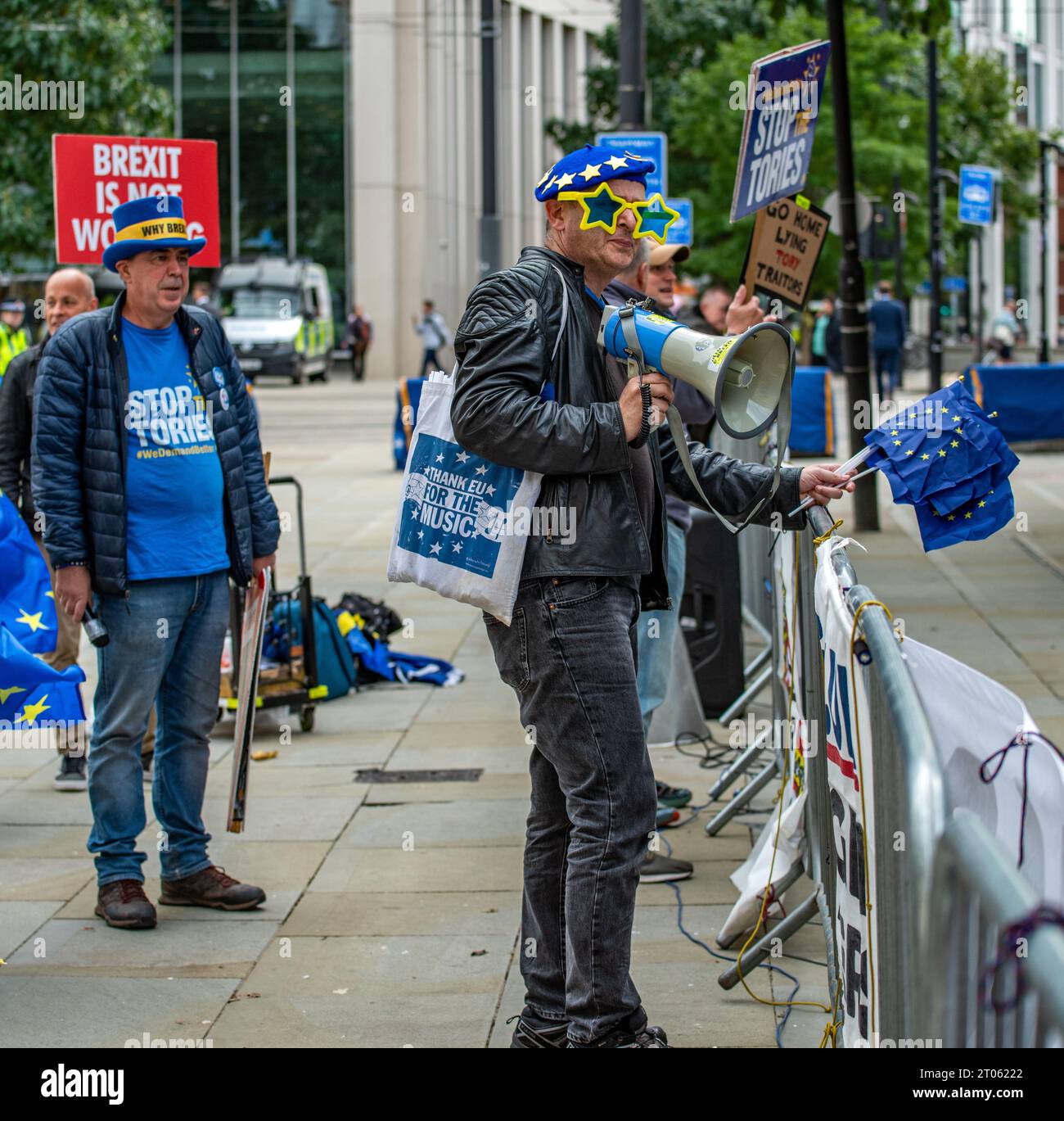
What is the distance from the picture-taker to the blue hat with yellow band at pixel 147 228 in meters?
5.19

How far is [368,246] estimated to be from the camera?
42.8 meters

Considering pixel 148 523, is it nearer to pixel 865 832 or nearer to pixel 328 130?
pixel 865 832

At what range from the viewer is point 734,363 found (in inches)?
140

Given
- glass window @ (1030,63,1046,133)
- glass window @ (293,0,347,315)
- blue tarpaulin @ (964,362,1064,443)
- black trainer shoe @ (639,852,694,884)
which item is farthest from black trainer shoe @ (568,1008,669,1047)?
glass window @ (1030,63,1046,133)

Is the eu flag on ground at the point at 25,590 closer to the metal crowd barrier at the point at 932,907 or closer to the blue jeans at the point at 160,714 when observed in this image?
the blue jeans at the point at 160,714

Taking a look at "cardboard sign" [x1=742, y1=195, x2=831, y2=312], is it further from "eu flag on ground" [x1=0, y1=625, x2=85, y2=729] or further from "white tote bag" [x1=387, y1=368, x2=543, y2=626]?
"eu flag on ground" [x1=0, y1=625, x2=85, y2=729]

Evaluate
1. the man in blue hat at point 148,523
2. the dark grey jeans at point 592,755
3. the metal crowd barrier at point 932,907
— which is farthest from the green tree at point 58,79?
the metal crowd barrier at point 932,907

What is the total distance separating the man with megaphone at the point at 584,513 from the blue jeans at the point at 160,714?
1680 millimetres

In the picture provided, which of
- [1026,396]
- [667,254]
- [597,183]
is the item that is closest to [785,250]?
[667,254]

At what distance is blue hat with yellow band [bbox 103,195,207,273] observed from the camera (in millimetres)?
5188

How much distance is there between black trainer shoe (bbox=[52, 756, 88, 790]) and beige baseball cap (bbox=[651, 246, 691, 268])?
10.2ft

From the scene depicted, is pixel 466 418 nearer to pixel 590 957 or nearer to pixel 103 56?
pixel 590 957
